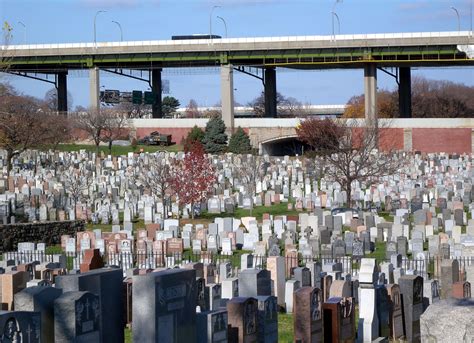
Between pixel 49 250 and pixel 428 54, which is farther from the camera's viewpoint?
pixel 428 54

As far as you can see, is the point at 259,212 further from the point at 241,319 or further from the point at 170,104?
the point at 170,104

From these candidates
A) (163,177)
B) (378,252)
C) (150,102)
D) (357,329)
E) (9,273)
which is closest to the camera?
(357,329)

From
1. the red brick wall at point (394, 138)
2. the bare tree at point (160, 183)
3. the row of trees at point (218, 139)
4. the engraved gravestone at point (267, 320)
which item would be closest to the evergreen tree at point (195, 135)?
the row of trees at point (218, 139)

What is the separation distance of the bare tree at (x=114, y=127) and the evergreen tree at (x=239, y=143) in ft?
26.2

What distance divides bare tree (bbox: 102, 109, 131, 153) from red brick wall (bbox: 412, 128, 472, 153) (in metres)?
20.0

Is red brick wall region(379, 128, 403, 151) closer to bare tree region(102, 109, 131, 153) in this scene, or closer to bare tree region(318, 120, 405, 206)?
bare tree region(318, 120, 405, 206)

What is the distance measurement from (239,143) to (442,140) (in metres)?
13.2

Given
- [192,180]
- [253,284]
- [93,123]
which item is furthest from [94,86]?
[253,284]

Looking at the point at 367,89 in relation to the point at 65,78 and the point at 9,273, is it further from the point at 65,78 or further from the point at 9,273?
the point at 9,273

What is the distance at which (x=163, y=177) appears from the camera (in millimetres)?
44281

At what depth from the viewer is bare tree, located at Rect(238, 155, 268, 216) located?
49794mm

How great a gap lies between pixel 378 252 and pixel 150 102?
2420 inches

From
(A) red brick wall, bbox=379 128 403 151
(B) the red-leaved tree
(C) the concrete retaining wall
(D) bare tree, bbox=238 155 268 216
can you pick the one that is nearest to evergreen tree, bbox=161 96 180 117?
(A) red brick wall, bbox=379 128 403 151

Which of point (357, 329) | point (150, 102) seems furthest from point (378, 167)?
point (150, 102)
